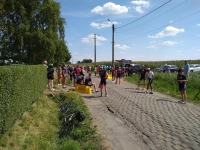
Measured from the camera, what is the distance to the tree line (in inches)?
1097

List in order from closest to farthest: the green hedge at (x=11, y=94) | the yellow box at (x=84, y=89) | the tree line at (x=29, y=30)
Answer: the green hedge at (x=11, y=94) < the yellow box at (x=84, y=89) < the tree line at (x=29, y=30)

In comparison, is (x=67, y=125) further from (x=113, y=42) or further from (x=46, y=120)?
(x=113, y=42)

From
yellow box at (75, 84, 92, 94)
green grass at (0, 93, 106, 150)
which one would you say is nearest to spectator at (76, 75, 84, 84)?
yellow box at (75, 84, 92, 94)

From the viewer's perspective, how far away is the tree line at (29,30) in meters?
27.9

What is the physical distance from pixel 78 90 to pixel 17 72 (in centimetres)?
888

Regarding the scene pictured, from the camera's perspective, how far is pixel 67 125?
817 centimetres

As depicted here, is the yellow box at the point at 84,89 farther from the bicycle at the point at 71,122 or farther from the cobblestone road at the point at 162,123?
the bicycle at the point at 71,122

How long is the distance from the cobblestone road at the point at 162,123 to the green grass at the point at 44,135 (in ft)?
4.84

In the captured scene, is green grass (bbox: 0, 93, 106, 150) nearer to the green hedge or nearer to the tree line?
the green hedge

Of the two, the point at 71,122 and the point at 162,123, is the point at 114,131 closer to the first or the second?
the point at 71,122

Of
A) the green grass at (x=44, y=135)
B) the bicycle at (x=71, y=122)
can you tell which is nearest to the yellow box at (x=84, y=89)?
the green grass at (x=44, y=135)

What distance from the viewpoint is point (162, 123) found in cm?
794

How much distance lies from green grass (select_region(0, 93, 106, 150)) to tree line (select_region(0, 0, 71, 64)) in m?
20.4

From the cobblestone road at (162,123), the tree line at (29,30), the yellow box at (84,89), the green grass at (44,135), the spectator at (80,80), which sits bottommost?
the green grass at (44,135)
